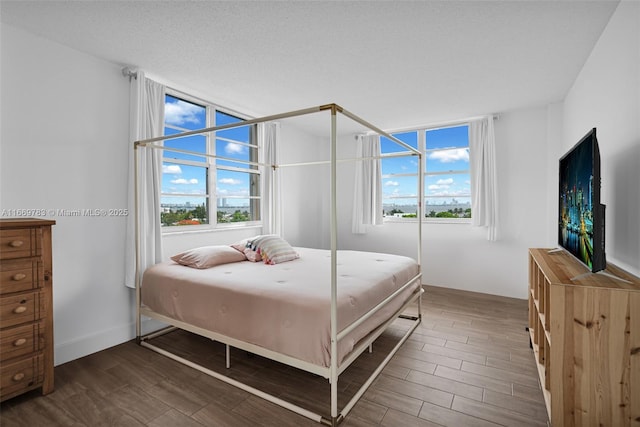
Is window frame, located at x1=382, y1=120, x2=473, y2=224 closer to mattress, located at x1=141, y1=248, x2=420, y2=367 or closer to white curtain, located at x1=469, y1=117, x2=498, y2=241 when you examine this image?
white curtain, located at x1=469, y1=117, x2=498, y2=241

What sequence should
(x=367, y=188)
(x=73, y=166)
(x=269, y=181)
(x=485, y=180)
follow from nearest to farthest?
(x=73, y=166)
(x=485, y=180)
(x=269, y=181)
(x=367, y=188)

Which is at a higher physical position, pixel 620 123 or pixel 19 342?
pixel 620 123

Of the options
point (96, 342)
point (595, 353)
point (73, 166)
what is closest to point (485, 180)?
point (595, 353)

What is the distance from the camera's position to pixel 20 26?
2.28 meters

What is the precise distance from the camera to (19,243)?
1.95 meters

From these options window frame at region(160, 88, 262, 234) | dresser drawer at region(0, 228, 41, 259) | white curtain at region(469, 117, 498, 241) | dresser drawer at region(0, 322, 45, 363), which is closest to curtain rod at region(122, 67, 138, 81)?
window frame at region(160, 88, 262, 234)

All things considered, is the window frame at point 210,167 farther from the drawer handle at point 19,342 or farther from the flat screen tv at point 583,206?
the flat screen tv at point 583,206

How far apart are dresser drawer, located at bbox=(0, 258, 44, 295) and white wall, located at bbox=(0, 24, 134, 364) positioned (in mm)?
490

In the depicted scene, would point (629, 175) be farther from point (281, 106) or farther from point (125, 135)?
point (125, 135)

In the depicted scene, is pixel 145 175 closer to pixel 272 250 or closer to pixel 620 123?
pixel 272 250

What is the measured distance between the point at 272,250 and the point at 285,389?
4.45ft

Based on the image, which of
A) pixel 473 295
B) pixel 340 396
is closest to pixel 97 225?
pixel 340 396

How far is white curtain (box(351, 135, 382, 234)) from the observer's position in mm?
5027

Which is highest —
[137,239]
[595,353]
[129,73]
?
[129,73]
